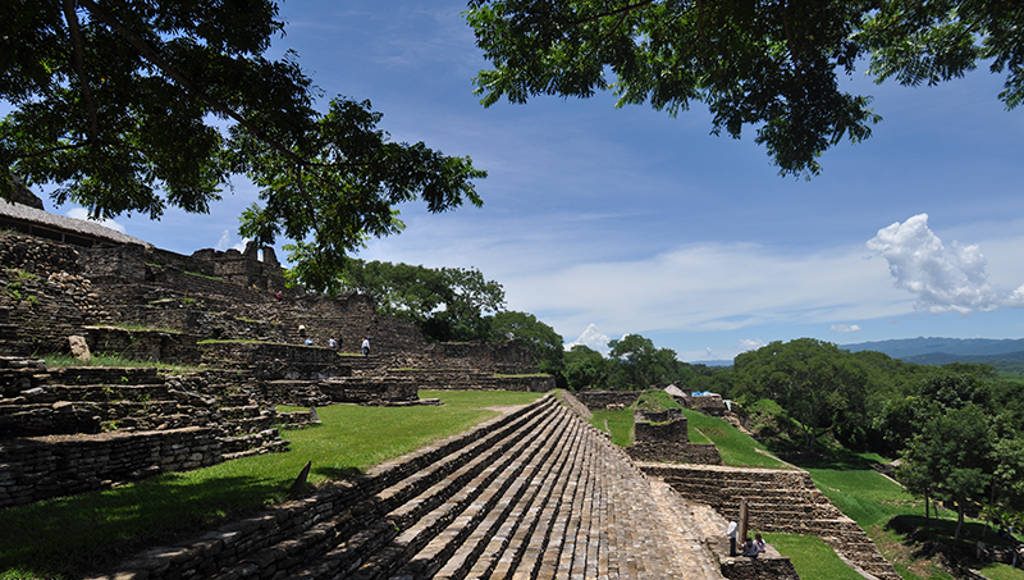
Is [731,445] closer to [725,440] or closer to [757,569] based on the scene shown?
[725,440]

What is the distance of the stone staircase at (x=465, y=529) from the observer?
3.97m

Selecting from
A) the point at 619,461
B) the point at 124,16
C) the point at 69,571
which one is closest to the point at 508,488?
the point at 69,571

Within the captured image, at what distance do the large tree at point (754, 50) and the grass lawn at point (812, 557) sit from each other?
13653 millimetres

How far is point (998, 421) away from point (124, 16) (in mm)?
36023

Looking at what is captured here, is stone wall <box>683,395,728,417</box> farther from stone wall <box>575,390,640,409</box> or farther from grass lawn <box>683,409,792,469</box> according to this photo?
grass lawn <box>683,409,792,469</box>

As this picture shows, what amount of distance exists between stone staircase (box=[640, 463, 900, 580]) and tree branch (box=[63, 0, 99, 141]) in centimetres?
2138

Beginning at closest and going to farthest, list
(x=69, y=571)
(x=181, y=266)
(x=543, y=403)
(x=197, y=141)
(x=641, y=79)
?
(x=69, y=571), (x=197, y=141), (x=641, y=79), (x=543, y=403), (x=181, y=266)

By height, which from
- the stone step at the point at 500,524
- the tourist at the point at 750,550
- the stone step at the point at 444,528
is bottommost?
the tourist at the point at 750,550

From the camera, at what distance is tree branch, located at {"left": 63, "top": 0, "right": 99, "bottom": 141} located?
4.11m

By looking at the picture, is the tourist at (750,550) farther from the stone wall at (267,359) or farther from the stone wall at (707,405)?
the stone wall at (707,405)

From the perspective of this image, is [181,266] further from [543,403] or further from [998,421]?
[998,421]

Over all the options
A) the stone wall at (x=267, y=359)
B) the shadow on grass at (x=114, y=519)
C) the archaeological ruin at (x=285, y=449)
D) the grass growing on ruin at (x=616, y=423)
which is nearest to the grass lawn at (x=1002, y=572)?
the archaeological ruin at (x=285, y=449)

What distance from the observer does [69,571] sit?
2.98m

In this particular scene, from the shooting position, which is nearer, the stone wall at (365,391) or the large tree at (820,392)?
the stone wall at (365,391)
